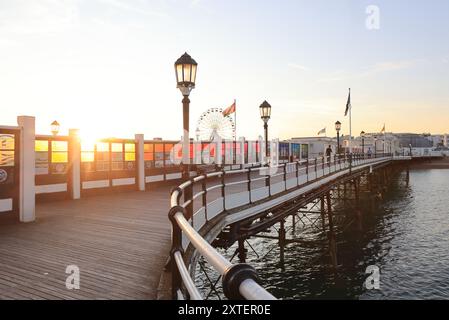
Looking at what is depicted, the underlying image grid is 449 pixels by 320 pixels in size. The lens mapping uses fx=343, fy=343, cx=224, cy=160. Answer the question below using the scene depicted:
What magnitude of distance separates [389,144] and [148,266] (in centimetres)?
12101

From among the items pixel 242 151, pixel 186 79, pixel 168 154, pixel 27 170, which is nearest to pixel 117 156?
pixel 168 154

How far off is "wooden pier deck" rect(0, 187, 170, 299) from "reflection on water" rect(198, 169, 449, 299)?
8.19 metres

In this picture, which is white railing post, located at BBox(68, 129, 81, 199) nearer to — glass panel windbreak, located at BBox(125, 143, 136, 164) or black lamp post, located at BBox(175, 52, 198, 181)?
glass panel windbreak, located at BBox(125, 143, 136, 164)

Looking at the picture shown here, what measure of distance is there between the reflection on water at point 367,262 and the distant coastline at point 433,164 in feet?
290

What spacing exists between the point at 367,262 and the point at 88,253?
1597 centimetres

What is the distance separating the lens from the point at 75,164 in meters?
16.1

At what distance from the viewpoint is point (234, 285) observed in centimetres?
183

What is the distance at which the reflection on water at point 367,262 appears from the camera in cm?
1511

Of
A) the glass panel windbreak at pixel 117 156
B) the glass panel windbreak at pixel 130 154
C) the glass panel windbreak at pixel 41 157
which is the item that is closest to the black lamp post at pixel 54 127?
the glass panel windbreak at pixel 130 154

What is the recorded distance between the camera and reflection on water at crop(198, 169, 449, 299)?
49.6ft

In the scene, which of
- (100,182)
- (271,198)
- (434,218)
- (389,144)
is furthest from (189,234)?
(389,144)

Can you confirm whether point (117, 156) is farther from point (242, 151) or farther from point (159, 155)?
point (242, 151)

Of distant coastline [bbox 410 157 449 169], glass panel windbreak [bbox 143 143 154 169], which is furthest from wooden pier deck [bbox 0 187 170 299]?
distant coastline [bbox 410 157 449 169]
